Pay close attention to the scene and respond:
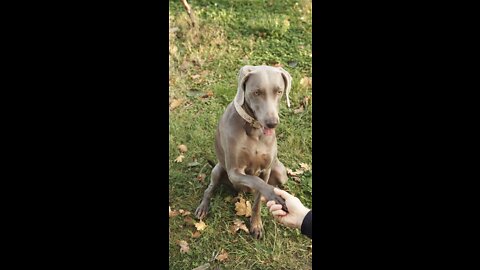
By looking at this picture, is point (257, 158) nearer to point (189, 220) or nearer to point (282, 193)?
point (282, 193)

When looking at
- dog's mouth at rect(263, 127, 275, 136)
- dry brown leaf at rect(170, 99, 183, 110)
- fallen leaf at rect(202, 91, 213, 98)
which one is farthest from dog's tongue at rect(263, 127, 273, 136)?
dry brown leaf at rect(170, 99, 183, 110)

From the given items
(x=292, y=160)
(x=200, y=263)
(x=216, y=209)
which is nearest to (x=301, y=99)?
(x=292, y=160)

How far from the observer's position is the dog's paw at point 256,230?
359cm

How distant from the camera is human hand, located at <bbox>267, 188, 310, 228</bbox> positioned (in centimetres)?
342

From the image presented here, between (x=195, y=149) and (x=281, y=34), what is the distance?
1.04 meters

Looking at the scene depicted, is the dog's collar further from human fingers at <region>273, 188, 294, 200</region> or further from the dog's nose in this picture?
human fingers at <region>273, 188, 294, 200</region>

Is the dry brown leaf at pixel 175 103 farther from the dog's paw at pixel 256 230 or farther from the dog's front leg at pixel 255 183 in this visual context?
the dog's paw at pixel 256 230

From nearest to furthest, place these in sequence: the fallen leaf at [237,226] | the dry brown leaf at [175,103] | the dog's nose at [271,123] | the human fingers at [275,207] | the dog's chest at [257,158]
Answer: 1. the dog's nose at [271,123]
2. the human fingers at [275,207]
3. the dog's chest at [257,158]
4. the fallen leaf at [237,226]
5. the dry brown leaf at [175,103]

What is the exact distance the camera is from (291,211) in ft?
11.3

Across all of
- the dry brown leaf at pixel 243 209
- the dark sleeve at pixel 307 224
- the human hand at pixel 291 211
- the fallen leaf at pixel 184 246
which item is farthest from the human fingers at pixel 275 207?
the fallen leaf at pixel 184 246

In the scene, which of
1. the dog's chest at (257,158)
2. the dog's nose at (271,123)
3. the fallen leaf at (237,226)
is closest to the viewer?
the dog's nose at (271,123)

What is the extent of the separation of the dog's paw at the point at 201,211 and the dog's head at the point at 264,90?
29.7 inches

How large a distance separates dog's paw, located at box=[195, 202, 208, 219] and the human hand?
1.62ft

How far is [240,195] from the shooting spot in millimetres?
3697
